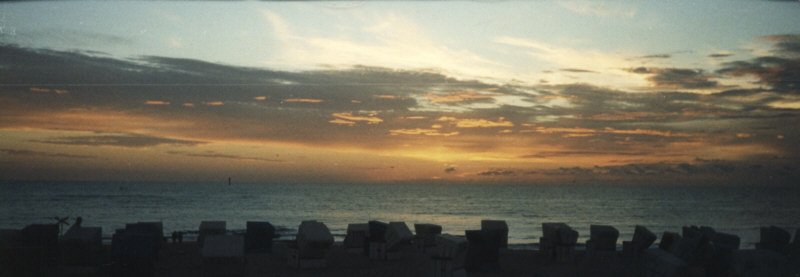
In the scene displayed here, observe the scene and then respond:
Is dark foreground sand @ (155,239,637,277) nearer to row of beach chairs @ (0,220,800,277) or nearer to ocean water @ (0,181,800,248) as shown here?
row of beach chairs @ (0,220,800,277)

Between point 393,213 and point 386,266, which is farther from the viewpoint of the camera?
point 393,213

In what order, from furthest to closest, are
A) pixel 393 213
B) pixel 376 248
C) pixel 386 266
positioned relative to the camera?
pixel 393 213, pixel 376 248, pixel 386 266

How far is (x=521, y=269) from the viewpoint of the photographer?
2641cm

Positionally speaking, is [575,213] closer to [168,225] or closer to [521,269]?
→ [168,225]

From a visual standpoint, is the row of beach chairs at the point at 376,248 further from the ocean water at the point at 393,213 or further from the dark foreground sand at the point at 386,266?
the ocean water at the point at 393,213

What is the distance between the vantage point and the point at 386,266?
2706cm

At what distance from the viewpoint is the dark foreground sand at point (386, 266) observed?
25.1 m

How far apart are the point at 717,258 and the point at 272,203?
12516 cm

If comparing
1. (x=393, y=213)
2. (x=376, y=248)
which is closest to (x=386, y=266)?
(x=376, y=248)

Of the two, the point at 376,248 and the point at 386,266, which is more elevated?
the point at 376,248

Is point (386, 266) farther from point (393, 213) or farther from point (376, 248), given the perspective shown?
point (393, 213)

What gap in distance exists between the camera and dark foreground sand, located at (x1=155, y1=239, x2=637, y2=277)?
25125mm

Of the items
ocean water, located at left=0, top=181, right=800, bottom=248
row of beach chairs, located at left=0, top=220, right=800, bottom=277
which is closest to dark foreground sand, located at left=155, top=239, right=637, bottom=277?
row of beach chairs, located at left=0, top=220, right=800, bottom=277

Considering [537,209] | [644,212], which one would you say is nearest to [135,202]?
[537,209]
